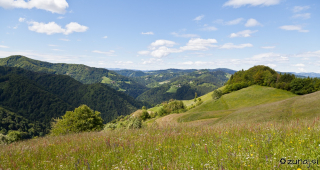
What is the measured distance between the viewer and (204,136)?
7848 mm

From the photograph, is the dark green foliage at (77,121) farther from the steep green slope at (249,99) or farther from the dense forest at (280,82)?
the dense forest at (280,82)

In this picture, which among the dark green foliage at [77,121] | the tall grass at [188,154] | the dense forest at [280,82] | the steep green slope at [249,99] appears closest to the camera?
the tall grass at [188,154]

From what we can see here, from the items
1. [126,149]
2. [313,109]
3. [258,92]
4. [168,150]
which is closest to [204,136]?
[168,150]

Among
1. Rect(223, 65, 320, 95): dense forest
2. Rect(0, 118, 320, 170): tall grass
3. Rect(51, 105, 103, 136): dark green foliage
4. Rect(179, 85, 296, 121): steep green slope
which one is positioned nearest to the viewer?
Rect(0, 118, 320, 170): tall grass

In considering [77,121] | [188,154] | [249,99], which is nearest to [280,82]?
[249,99]

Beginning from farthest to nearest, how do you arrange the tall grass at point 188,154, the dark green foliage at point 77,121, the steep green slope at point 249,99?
1. the steep green slope at point 249,99
2. the dark green foliage at point 77,121
3. the tall grass at point 188,154

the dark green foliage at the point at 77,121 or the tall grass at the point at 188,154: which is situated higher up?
the tall grass at the point at 188,154

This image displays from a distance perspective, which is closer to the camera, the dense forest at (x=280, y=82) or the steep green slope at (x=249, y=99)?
the steep green slope at (x=249, y=99)

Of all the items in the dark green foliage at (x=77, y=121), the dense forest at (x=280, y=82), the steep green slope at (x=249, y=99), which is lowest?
the dark green foliage at (x=77, y=121)

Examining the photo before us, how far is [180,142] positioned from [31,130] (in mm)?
248377

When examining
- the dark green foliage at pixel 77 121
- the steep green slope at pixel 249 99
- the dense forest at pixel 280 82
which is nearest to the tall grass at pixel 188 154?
the dark green foliage at pixel 77 121

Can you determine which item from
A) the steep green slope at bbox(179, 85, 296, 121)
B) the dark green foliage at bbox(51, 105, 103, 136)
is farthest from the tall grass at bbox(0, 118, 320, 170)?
the steep green slope at bbox(179, 85, 296, 121)

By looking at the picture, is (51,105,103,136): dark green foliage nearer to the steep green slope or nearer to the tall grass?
Result: the steep green slope

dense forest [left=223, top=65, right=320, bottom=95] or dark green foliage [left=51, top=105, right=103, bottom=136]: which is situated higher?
dense forest [left=223, top=65, right=320, bottom=95]
